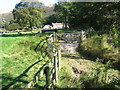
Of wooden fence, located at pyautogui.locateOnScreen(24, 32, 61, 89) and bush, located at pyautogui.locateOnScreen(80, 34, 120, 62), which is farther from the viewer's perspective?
bush, located at pyautogui.locateOnScreen(80, 34, 120, 62)

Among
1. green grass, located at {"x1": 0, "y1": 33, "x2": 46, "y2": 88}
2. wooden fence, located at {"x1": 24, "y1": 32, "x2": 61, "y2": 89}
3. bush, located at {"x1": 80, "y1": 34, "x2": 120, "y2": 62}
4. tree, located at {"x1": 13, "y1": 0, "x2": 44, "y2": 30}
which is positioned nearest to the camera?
wooden fence, located at {"x1": 24, "y1": 32, "x2": 61, "y2": 89}

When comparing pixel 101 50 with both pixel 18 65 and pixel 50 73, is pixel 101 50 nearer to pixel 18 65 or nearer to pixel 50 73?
pixel 50 73

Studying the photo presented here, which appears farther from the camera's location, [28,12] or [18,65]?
[28,12]

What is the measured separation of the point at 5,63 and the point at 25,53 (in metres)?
2.30

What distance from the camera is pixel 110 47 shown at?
10.1 metres

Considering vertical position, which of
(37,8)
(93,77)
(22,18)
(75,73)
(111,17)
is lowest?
(75,73)

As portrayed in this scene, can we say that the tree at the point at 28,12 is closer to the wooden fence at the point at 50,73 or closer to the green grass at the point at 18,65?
the green grass at the point at 18,65

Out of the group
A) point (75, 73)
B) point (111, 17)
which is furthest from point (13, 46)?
point (111, 17)

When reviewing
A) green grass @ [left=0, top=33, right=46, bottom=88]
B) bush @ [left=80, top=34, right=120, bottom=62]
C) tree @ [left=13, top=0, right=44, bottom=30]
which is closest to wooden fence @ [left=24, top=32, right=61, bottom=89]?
green grass @ [left=0, top=33, right=46, bottom=88]

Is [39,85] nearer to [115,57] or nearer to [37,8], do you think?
[115,57]

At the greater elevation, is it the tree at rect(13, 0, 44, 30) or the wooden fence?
the tree at rect(13, 0, 44, 30)

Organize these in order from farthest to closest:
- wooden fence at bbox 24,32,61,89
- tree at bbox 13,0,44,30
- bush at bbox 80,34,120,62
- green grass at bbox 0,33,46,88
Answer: tree at bbox 13,0,44,30 → bush at bbox 80,34,120,62 → green grass at bbox 0,33,46,88 → wooden fence at bbox 24,32,61,89

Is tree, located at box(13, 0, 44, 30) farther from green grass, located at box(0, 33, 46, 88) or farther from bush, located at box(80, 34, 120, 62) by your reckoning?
bush, located at box(80, 34, 120, 62)

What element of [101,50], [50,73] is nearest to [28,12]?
[101,50]
